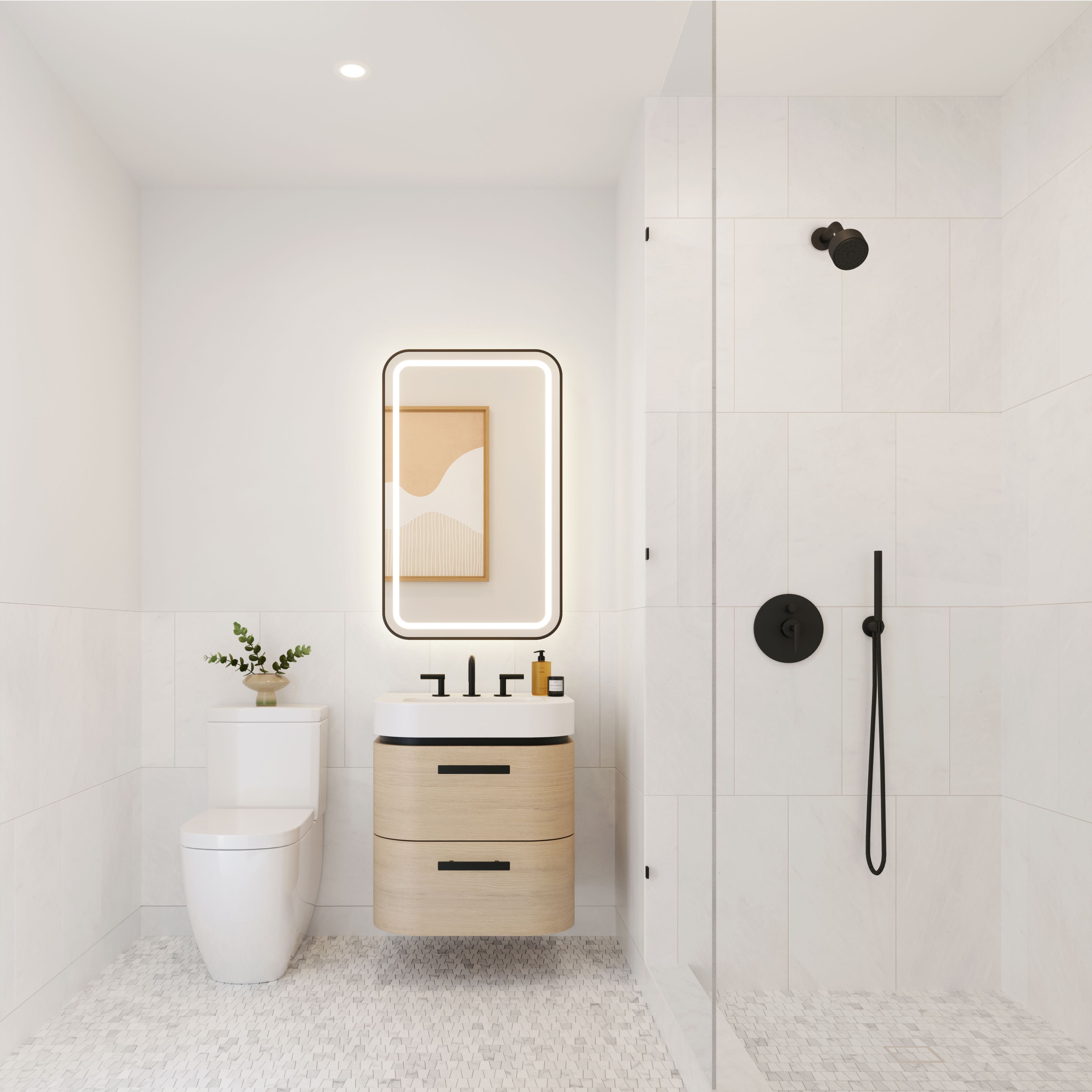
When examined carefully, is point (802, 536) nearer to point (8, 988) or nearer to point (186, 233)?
point (8, 988)

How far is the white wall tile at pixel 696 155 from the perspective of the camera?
1.83m

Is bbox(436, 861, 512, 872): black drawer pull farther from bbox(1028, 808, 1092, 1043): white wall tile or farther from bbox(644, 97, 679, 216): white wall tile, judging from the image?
bbox(644, 97, 679, 216): white wall tile

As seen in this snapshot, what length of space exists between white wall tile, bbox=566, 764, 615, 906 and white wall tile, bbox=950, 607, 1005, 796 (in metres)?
1.61

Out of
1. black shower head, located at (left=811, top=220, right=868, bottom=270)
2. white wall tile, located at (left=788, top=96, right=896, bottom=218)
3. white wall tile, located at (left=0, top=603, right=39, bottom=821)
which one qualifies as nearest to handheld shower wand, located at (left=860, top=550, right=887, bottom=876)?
black shower head, located at (left=811, top=220, right=868, bottom=270)

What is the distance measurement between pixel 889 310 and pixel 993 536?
494mm

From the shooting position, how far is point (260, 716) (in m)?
3.06

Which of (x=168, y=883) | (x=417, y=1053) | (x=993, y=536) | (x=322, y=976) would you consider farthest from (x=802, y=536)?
(x=168, y=883)

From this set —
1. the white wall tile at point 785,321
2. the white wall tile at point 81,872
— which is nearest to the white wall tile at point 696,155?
the white wall tile at point 785,321

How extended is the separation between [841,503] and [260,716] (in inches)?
78.4

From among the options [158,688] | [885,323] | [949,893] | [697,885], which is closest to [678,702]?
[697,885]

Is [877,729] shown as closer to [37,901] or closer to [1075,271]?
[1075,271]

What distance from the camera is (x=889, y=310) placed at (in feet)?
5.81

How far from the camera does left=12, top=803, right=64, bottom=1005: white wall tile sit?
231 centimetres

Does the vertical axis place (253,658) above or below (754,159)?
below
